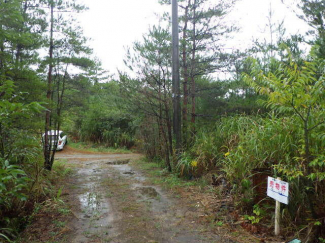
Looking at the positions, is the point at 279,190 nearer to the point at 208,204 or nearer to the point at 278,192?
the point at 278,192

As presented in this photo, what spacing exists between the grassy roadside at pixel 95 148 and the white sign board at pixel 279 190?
40.0 ft

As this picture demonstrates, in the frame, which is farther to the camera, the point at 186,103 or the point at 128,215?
the point at 186,103

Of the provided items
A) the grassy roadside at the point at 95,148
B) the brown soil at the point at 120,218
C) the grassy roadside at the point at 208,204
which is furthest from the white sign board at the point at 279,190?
the grassy roadside at the point at 95,148

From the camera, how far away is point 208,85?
26.6 feet

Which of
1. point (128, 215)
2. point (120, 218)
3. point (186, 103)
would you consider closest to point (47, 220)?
point (120, 218)

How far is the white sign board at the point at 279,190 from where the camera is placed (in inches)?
123

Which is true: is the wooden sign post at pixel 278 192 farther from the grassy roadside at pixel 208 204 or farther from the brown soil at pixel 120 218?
→ the brown soil at pixel 120 218

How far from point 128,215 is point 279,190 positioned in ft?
7.55

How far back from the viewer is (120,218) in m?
3.96

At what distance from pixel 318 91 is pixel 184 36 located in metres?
5.93

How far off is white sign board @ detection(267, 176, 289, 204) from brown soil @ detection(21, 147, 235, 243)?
86 cm

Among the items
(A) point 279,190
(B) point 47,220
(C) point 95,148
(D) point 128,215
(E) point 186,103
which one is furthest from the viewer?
(C) point 95,148

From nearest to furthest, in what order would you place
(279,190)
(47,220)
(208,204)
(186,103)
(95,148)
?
(279,190) → (47,220) → (208,204) → (186,103) → (95,148)

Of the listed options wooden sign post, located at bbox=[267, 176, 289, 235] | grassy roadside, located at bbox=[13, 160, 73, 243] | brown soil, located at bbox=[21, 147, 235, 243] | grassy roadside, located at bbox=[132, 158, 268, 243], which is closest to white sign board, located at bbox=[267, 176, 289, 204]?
wooden sign post, located at bbox=[267, 176, 289, 235]
